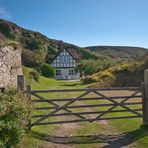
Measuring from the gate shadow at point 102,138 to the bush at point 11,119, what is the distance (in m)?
1.49

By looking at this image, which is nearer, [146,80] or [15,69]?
[146,80]

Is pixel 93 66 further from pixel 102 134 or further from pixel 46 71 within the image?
pixel 102 134

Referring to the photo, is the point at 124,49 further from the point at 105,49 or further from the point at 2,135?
the point at 2,135

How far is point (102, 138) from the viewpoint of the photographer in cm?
1038

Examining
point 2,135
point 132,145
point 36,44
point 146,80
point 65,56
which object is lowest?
point 132,145

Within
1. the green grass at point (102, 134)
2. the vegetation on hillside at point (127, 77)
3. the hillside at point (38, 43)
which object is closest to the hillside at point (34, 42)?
the hillside at point (38, 43)

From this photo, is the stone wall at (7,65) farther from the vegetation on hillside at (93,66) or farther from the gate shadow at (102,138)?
the vegetation on hillside at (93,66)

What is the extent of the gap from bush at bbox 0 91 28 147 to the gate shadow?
1.49 meters

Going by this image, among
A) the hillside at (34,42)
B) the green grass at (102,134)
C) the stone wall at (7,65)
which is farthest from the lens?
the hillside at (34,42)

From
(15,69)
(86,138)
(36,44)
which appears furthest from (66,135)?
(36,44)

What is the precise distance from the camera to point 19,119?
8.38 metres

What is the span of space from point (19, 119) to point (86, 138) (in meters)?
3.02

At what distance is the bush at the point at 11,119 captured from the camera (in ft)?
24.6

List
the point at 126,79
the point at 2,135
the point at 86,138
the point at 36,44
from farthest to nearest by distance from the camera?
the point at 36,44 < the point at 126,79 < the point at 86,138 < the point at 2,135
